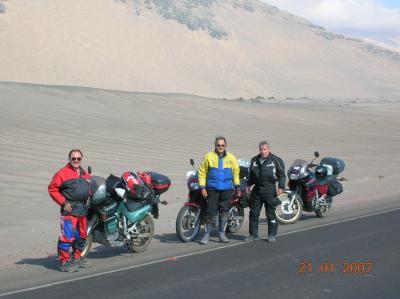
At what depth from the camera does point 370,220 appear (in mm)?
12297

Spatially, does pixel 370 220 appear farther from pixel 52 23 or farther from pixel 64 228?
pixel 52 23

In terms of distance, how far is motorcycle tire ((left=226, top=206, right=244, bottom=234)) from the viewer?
11391mm

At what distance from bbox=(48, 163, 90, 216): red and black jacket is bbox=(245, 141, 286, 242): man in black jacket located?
9.78 ft

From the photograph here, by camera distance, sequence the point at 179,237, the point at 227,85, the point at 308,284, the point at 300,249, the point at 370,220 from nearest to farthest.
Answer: the point at 308,284
the point at 300,249
the point at 179,237
the point at 370,220
the point at 227,85

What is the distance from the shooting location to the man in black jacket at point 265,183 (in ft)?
34.4

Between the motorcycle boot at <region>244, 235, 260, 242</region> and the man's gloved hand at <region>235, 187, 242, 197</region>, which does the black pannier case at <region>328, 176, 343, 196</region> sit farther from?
the motorcycle boot at <region>244, 235, 260, 242</region>

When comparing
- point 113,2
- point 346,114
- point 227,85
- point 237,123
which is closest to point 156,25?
point 113,2

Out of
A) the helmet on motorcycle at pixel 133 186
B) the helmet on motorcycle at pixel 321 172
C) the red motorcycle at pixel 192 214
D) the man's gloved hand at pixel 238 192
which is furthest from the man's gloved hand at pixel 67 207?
the helmet on motorcycle at pixel 321 172

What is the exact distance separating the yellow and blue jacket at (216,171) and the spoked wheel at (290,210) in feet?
7.46

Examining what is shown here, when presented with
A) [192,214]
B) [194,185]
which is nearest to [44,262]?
[192,214]

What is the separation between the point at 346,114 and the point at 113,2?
54620mm

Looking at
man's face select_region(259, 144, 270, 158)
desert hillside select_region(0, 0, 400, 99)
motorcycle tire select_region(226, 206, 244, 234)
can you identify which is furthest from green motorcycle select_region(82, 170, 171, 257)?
desert hillside select_region(0, 0, 400, 99)

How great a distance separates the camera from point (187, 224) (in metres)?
10.6
